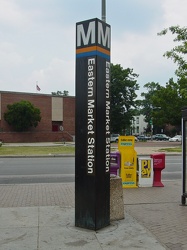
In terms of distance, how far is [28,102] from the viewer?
5356cm

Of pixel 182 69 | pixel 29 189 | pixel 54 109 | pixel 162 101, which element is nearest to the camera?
pixel 29 189

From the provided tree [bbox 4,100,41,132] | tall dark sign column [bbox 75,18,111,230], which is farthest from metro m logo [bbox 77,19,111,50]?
tree [bbox 4,100,41,132]

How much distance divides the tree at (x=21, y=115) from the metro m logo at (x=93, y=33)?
47.5 m

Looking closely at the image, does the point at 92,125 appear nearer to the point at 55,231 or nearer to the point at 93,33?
the point at 93,33

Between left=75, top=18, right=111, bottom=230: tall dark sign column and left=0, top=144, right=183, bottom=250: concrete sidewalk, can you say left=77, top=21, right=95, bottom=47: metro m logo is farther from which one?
left=0, top=144, right=183, bottom=250: concrete sidewalk

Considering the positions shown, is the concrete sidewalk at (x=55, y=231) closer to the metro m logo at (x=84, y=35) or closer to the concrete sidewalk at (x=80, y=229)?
the concrete sidewalk at (x=80, y=229)

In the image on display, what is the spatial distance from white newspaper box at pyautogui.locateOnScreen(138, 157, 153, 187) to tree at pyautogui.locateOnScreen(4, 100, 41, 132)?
44.1 metres

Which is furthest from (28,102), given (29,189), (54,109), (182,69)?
(29,189)

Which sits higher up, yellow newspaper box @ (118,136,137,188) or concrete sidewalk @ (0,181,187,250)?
yellow newspaper box @ (118,136,137,188)

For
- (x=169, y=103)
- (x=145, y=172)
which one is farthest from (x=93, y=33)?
(x=169, y=103)

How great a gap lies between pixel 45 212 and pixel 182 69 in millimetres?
10540

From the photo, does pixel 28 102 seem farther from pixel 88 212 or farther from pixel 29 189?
pixel 88 212

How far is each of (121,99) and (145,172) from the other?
165ft

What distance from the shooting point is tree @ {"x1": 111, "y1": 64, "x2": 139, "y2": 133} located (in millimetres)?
58844
